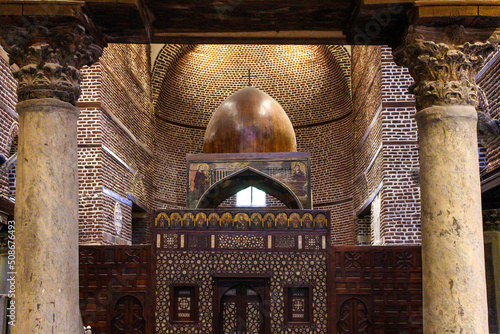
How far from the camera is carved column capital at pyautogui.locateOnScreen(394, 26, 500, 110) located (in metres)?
5.45

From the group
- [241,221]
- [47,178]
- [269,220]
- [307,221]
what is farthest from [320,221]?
[47,178]

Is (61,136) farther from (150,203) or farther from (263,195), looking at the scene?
(263,195)

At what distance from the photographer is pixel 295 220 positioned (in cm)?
994

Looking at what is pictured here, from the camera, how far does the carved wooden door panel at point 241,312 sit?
9789 mm

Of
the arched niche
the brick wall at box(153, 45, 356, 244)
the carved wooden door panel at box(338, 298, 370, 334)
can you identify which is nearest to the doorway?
the carved wooden door panel at box(338, 298, 370, 334)

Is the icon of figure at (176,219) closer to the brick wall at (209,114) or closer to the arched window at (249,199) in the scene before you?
the brick wall at (209,114)

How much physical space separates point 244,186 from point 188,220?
108 inches

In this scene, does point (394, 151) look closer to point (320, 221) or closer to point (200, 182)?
point (320, 221)

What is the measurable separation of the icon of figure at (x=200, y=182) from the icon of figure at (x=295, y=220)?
7.44 feet

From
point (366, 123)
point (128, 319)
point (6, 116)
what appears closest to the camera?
point (128, 319)

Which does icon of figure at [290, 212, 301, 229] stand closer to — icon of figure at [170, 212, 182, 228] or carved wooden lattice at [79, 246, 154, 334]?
icon of figure at [170, 212, 182, 228]

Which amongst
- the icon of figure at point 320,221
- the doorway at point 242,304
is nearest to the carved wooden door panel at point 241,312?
the doorway at point 242,304

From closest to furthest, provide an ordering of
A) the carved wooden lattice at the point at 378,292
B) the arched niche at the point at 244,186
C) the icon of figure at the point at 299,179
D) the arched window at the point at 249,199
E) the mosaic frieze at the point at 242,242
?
the carved wooden lattice at the point at 378,292 < the mosaic frieze at the point at 242,242 < the icon of figure at the point at 299,179 < the arched niche at the point at 244,186 < the arched window at the point at 249,199

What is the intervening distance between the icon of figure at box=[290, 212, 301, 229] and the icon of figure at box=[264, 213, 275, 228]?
28cm
